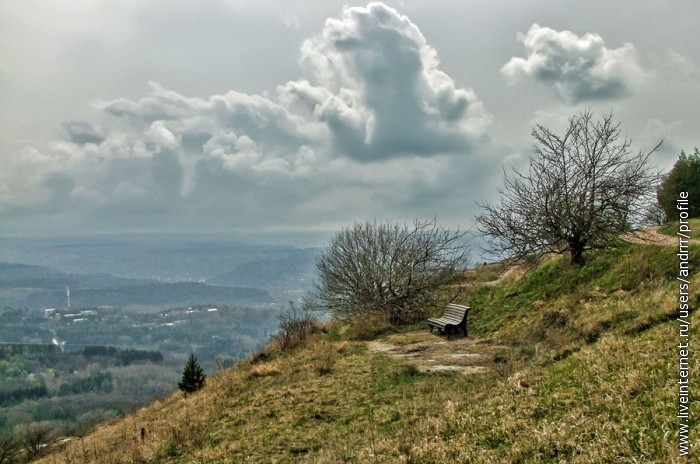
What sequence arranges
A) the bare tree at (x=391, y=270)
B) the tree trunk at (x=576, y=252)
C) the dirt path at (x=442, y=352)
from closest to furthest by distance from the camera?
the dirt path at (x=442, y=352) → the tree trunk at (x=576, y=252) → the bare tree at (x=391, y=270)

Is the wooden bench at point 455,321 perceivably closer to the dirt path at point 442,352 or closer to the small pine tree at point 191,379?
the dirt path at point 442,352

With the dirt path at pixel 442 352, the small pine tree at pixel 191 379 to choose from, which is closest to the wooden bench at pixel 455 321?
the dirt path at pixel 442 352

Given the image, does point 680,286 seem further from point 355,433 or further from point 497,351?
point 355,433

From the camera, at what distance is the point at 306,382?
14.8m

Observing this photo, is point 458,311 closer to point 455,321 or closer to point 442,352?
point 455,321

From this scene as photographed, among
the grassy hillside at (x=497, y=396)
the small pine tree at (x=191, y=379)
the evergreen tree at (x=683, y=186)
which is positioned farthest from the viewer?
the evergreen tree at (x=683, y=186)

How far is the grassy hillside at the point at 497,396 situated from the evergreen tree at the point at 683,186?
2951 cm

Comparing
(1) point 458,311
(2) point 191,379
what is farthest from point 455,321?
(2) point 191,379

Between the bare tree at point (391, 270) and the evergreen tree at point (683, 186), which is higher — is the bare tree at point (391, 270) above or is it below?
below

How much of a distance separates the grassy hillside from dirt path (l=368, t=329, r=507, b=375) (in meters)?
0.14

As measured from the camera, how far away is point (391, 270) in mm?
30047

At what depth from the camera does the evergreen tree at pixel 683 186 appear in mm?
42656

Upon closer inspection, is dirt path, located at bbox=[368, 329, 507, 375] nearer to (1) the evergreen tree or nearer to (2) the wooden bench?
(2) the wooden bench

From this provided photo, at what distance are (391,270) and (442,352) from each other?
13479 millimetres
